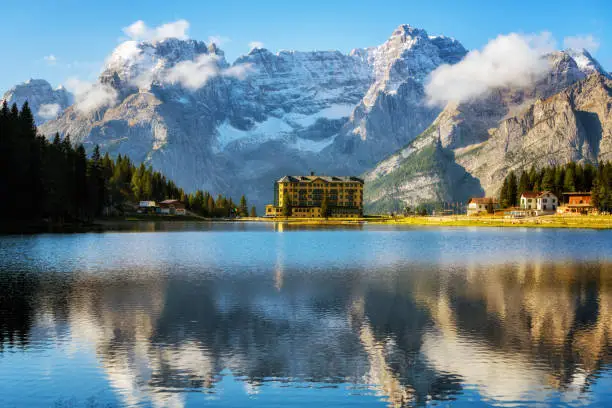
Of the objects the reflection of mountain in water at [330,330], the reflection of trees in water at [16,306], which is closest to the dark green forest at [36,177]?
the reflection of trees in water at [16,306]

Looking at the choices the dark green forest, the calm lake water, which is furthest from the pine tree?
the calm lake water

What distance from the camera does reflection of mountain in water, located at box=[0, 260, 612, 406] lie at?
1147 inches

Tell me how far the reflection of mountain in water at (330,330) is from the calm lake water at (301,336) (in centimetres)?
13

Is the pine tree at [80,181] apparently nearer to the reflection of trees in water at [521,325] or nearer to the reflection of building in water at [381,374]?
the reflection of trees in water at [521,325]

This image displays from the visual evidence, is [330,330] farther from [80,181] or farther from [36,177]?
[80,181]

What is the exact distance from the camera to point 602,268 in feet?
249

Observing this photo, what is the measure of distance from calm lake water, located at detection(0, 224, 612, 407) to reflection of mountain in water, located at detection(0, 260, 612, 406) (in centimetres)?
13

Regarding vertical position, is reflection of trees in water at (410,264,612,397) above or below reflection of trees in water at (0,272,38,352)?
below

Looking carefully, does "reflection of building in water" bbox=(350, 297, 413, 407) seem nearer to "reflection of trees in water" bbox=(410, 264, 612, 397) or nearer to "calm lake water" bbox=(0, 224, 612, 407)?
"calm lake water" bbox=(0, 224, 612, 407)

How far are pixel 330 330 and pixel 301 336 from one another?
2.52 meters

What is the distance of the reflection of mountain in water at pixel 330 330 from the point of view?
29125 millimetres

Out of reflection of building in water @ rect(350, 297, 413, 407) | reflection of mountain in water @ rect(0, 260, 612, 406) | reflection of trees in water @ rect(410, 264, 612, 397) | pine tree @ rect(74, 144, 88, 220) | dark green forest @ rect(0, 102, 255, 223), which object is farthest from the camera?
pine tree @ rect(74, 144, 88, 220)

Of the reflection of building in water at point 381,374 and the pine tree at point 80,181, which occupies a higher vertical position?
the pine tree at point 80,181

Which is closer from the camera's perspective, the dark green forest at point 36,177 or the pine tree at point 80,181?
the dark green forest at point 36,177
